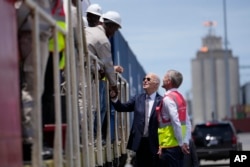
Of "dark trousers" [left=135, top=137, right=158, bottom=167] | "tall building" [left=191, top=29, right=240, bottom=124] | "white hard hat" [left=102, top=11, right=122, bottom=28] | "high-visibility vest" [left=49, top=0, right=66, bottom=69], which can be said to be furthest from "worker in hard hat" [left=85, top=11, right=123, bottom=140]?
"tall building" [left=191, top=29, right=240, bottom=124]

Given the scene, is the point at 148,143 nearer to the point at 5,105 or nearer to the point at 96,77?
the point at 96,77

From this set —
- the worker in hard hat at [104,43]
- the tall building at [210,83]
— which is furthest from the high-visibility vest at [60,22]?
the tall building at [210,83]

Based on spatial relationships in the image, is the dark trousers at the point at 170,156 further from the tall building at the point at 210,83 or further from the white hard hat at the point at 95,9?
the tall building at the point at 210,83

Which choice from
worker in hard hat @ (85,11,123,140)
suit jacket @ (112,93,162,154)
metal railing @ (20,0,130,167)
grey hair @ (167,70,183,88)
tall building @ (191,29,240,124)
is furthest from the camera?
tall building @ (191,29,240,124)

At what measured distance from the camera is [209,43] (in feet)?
621

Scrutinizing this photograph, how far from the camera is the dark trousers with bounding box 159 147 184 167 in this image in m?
11.4

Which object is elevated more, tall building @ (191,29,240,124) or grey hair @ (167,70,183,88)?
tall building @ (191,29,240,124)

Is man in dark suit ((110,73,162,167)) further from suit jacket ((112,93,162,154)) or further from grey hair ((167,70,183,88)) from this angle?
grey hair ((167,70,183,88))

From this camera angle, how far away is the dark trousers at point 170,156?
11398mm

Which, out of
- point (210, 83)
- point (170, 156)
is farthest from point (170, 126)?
point (210, 83)

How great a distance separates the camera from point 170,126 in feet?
37.5

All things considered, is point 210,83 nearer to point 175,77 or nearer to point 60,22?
point 175,77

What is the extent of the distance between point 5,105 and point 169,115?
6538 millimetres

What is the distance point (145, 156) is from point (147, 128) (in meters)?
0.39
